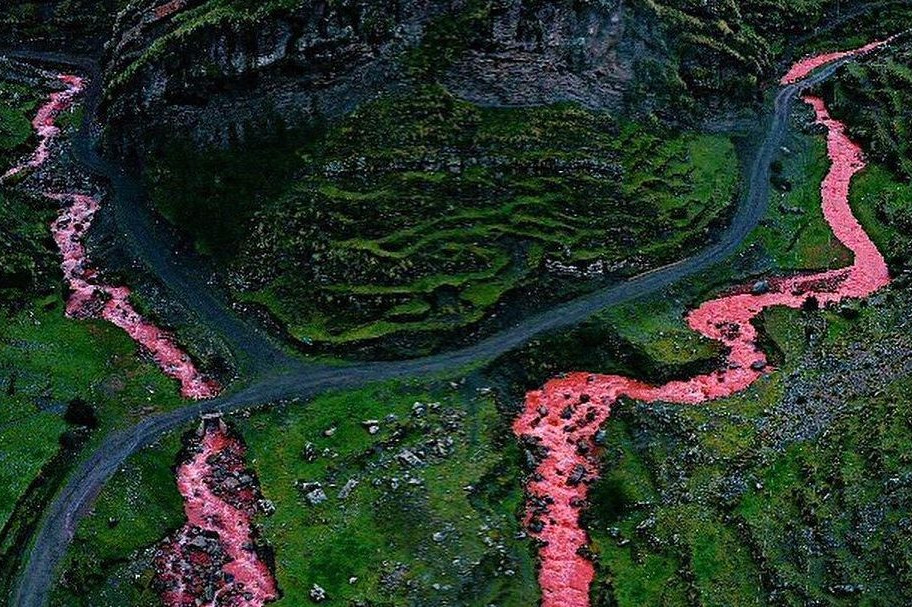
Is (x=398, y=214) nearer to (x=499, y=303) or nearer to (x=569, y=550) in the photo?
(x=499, y=303)

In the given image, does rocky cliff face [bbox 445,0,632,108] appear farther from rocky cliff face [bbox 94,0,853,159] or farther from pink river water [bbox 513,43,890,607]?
pink river water [bbox 513,43,890,607]

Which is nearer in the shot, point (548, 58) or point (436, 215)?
point (436, 215)

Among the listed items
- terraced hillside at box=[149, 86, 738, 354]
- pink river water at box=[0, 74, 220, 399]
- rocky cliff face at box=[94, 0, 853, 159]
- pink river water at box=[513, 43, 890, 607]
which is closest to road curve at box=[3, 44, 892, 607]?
terraced hillside at box=[149, 86, 738, 354]

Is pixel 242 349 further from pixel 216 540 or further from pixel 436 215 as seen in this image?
pixel 436 215

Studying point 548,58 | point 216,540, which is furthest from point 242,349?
point 548,58

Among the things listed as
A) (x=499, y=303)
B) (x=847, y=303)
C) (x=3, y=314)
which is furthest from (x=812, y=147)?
(x=3, y=314)

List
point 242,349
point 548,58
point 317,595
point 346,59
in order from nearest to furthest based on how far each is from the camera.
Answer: point 317,595, point 242,349, point 346,59, point 548,58

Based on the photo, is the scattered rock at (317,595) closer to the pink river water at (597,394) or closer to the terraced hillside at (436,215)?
the pink river water at (597,394)
